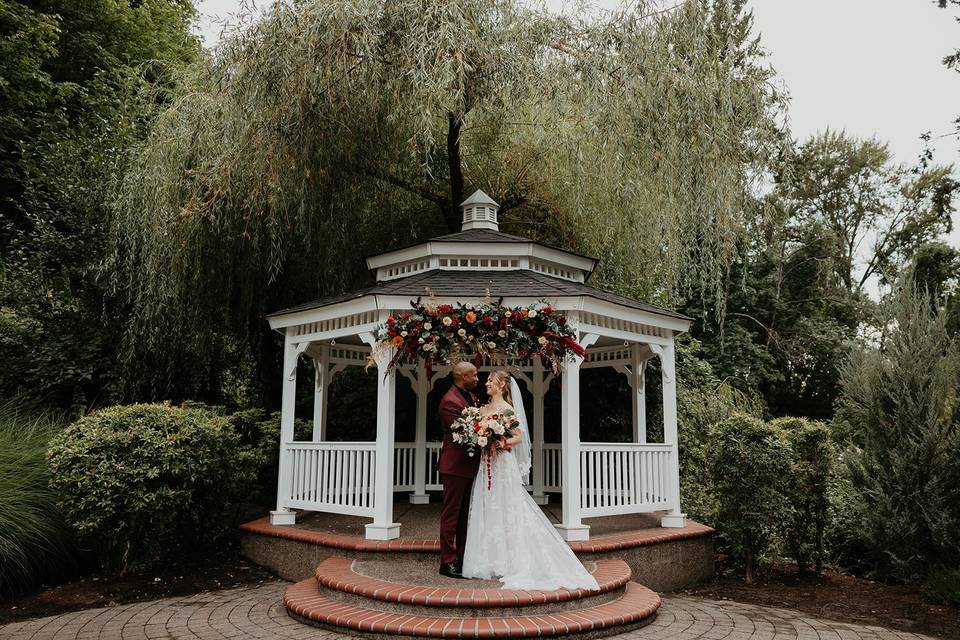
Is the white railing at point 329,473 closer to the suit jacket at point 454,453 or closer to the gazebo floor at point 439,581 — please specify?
the gazebo floor at point 439,581

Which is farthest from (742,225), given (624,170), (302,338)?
(302,338)

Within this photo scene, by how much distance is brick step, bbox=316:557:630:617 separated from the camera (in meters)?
4.88

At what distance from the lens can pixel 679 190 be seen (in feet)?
23.9

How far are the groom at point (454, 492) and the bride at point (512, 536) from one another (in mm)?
79

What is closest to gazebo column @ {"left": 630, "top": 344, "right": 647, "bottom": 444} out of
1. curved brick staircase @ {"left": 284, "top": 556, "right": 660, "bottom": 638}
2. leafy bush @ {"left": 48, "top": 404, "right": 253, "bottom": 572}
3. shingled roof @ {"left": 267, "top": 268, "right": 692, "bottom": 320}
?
shingled roof @ {"left": 267, "top": 268, "right": 692, "bottom": 320}

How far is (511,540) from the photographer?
5500mm

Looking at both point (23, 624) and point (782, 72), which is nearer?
point (23, 624)

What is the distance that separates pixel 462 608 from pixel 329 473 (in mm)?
2943

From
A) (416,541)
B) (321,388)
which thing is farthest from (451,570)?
(321,388)

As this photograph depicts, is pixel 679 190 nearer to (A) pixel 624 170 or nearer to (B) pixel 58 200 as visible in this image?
(A) pixel 624 170

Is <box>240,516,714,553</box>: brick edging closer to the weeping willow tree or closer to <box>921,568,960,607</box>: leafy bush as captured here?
<box>921,568,960,607</box>: leafy bush

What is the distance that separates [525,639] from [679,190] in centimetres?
495

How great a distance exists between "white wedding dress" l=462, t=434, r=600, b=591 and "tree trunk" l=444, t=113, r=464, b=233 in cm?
448

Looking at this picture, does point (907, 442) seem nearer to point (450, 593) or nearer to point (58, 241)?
point (450, 593)
